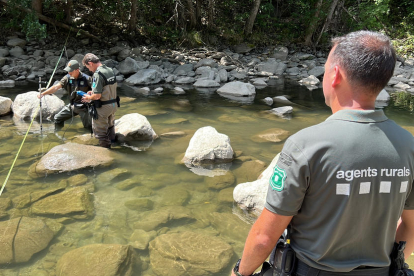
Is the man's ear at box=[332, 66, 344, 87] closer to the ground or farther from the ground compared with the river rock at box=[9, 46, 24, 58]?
farther from the ground

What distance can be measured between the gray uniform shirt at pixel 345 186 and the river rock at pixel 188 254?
7.40 feet

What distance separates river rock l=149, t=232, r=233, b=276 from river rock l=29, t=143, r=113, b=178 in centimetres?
240

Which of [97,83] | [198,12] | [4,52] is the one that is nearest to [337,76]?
[97,83]

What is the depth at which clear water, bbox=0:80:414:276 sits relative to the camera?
3959 mm

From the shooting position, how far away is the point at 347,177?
1.24 meters

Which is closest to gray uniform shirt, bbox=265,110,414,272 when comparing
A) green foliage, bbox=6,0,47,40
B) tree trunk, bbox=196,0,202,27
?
green foliage, bbox=6,0,47,40

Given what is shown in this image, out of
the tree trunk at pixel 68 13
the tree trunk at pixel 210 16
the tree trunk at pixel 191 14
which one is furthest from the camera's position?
the tree trunk at pixel 210 16

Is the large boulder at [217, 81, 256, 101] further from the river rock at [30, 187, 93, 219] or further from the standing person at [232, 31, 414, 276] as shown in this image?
the standing person at [232, 31, 414, 276]

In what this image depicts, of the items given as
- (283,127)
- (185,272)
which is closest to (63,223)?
(185,272)

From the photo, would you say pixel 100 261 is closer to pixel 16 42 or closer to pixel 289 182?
pixel 289 182

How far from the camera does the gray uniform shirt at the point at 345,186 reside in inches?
49.0

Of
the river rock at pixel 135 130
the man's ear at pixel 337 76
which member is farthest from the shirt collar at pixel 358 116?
the river rock at pixel 135 130

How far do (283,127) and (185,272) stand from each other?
19.7ft

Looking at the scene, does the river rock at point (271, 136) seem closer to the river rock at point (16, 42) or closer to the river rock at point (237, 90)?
the river rock at point (237, 90)
